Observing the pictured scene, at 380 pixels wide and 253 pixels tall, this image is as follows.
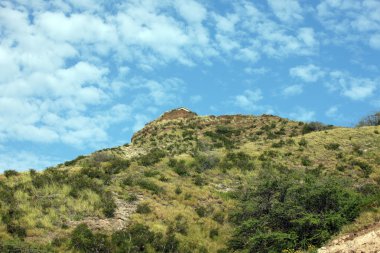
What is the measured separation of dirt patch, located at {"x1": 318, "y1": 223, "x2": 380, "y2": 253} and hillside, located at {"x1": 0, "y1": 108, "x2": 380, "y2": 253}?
72cm

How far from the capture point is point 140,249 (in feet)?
60.9

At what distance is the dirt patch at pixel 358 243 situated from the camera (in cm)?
1287

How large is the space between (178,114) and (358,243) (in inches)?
2288

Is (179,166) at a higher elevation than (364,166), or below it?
higher

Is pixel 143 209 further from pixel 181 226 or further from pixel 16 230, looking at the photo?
pixel 16 230

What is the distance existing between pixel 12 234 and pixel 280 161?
23293mm

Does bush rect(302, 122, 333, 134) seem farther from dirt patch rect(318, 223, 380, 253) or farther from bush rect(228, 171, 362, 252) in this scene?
dirt patch rect(318, 223, 380, 253)

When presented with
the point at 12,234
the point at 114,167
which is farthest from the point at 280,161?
the point at 12,234

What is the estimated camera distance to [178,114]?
70875 millimetres

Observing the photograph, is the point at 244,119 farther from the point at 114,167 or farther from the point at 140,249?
the point at 140,249

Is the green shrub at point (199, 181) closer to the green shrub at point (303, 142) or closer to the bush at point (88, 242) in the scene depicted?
the bush at point (88, 242)

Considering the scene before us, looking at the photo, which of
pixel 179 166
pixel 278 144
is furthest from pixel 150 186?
pixel 278 144

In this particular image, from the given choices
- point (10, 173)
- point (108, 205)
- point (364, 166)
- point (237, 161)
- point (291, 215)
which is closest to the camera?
point (291, 215)

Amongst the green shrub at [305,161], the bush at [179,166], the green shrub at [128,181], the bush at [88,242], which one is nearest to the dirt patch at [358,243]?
the bush at [88,242]
